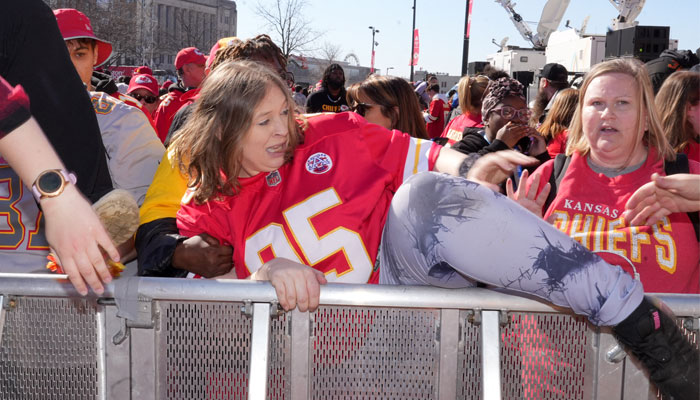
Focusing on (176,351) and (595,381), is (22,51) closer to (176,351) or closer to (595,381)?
(176,351)

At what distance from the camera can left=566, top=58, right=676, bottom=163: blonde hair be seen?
245cm

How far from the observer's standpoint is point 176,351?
1598 millimetres

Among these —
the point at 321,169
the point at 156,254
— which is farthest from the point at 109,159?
the point at 321,169

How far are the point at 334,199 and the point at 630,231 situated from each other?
111 cm

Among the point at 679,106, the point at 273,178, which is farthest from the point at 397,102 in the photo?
the point at 273,178

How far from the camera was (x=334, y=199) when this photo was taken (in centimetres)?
209

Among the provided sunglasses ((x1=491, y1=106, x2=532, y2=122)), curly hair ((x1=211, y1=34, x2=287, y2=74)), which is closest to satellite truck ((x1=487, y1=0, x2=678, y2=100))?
sunglasses ((x1=491, y1=106, x2=532, y2=122))

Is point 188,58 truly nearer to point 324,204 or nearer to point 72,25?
point 72,25

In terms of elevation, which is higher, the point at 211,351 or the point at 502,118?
the point at 502,118

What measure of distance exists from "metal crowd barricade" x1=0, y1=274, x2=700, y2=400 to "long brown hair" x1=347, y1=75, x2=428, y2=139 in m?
2.54

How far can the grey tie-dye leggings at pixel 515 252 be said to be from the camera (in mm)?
1426

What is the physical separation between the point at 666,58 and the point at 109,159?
482 centimetres

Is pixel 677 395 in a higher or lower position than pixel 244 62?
lower

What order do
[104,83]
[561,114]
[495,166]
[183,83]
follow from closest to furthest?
[495,166] → [561,114] → [104,83] → [183,83]
